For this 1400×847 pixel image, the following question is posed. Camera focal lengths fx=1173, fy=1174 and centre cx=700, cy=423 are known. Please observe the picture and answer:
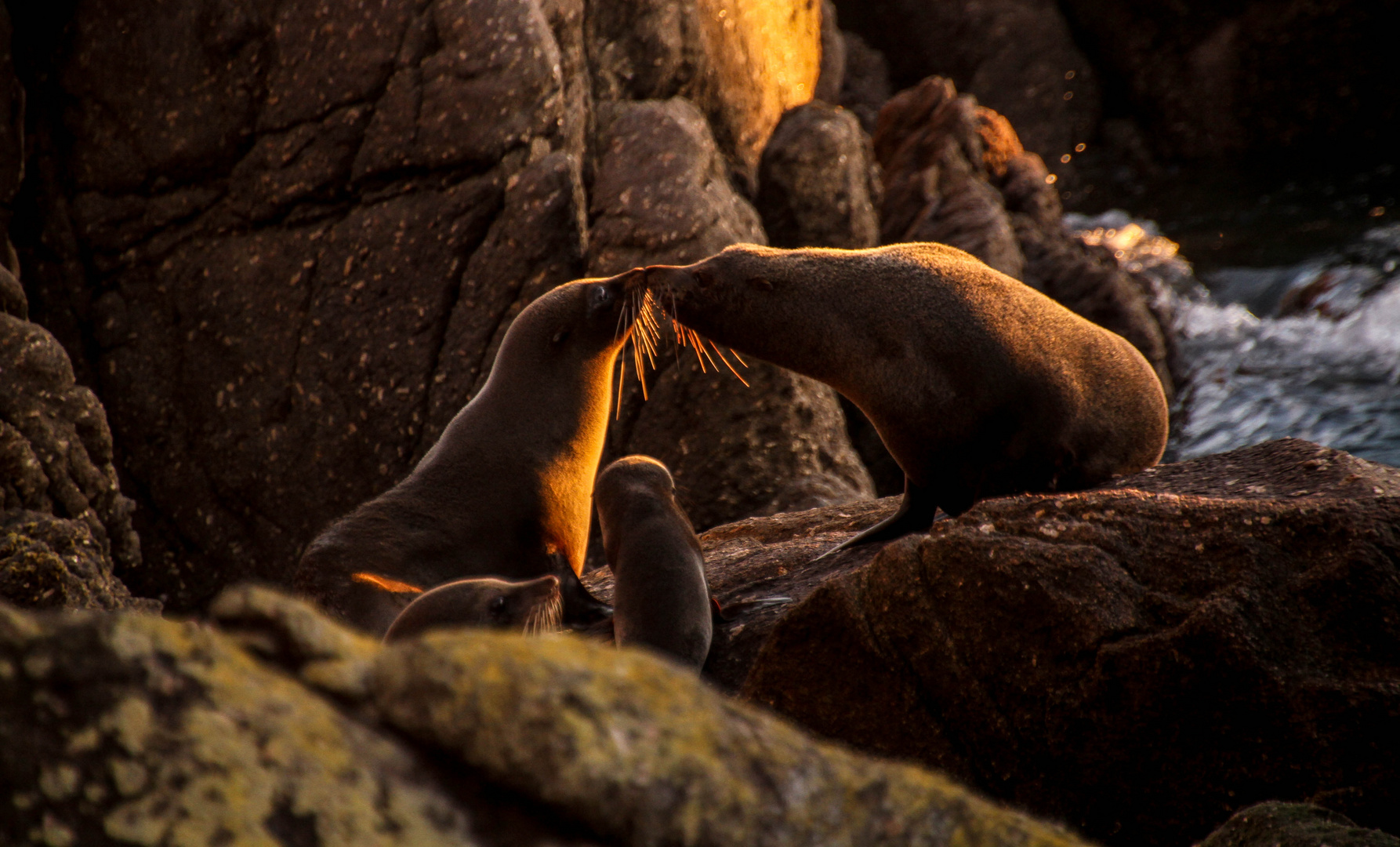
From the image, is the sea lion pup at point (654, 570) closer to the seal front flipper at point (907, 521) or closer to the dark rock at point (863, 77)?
the seal front flipper at point (907, 521)

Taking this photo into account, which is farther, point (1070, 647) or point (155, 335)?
point (155, 335)

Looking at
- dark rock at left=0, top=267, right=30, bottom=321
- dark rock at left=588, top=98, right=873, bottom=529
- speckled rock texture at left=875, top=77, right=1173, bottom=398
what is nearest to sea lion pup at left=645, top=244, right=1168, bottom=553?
dark rock at left=588, top=98, right=873, bottom=529

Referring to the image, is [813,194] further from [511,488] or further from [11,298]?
[11,298]

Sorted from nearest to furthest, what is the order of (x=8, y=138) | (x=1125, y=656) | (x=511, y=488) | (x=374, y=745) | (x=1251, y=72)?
(x=374, y=745) < (x=1125, y=656) < (x=511, y=488) < (x=8, y=138) < (x=1251, y=72)

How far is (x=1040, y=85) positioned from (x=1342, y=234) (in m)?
9.41

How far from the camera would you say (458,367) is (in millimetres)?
9398

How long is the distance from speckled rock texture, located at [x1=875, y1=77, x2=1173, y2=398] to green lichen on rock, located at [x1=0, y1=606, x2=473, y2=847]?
13229 mm

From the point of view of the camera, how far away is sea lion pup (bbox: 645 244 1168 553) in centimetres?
588

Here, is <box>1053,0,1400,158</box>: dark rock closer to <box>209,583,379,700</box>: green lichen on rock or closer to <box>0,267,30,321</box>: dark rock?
<box>0,267,30,321</box>: dark rock

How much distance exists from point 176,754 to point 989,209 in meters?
14.6

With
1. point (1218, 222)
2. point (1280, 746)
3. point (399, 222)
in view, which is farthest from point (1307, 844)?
point (1218, 222)

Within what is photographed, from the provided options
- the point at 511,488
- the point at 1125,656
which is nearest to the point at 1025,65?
the point at 511,488

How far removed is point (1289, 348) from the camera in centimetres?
1545

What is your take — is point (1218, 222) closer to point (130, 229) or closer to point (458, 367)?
point (458, 367)
